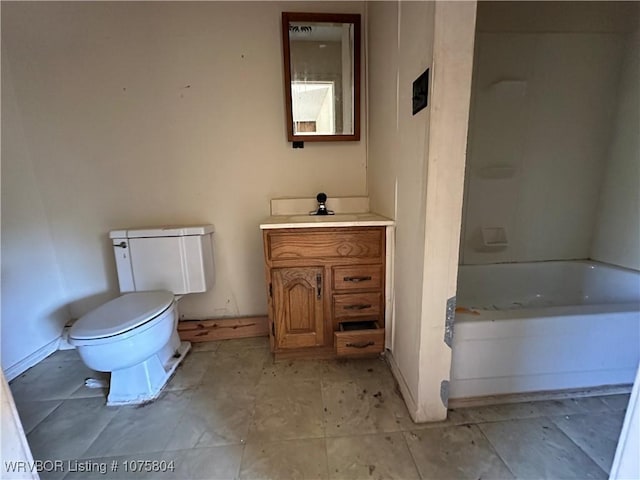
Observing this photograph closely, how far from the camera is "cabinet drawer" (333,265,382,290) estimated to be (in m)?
1.41

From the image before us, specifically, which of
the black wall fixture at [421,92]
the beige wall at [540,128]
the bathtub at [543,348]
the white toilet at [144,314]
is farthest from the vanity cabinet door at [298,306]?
the beige wall at [540,128]

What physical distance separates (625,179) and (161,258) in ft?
9.00

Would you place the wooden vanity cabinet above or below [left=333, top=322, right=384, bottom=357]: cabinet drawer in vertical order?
above

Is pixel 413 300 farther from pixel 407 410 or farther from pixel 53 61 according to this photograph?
pixel 53 61

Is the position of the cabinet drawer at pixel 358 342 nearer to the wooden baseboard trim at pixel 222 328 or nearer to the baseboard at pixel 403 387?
the baseboard at pixel 403 387

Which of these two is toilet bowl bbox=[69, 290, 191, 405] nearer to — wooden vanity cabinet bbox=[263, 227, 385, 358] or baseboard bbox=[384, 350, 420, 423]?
wooden vanity cabinet bbox=[263, 227, 385, 358]

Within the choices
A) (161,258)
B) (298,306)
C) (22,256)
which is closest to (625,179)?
(298,306)

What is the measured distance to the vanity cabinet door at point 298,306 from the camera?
55.2 inches

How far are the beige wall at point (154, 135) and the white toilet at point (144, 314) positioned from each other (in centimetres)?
→ 26

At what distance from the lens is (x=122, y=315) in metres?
1.20

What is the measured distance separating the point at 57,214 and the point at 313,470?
200cm

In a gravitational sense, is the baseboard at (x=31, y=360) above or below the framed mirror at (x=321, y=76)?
below

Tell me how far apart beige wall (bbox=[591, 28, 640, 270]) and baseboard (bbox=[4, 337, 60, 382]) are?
3.48m

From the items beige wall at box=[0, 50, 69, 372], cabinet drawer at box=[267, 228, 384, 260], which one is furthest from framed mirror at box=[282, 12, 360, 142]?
beige wall at box=[0, 50, 69, 372]
